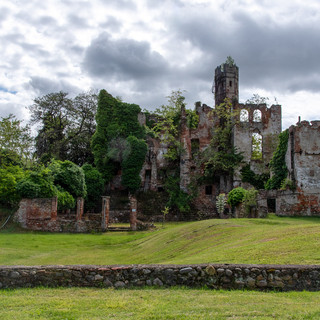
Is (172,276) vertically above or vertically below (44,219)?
above

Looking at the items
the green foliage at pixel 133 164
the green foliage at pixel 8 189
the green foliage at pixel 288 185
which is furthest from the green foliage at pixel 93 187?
the green foliage at pixel 288 185

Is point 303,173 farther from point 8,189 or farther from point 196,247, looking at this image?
point 8,189

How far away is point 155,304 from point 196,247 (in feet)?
27.5

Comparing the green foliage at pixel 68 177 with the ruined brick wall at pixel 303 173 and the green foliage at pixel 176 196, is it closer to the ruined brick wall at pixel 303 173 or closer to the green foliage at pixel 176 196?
the green foliage at pixel 176 196

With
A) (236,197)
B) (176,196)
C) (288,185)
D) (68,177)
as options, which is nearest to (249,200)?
(236,197)

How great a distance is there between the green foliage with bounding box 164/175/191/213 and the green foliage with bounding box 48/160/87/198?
9903 millimetres

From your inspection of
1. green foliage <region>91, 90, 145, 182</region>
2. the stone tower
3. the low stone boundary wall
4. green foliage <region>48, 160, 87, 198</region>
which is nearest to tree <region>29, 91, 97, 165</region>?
green foliage <region>91, 90, 145, 182</region>

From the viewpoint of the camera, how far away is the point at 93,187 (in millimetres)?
39594

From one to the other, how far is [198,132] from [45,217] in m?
22.4

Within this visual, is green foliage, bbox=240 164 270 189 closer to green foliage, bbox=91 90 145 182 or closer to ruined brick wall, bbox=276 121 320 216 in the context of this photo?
ruined brick wall, bbox=276 121 320 216

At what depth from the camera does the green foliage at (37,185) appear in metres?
28.5

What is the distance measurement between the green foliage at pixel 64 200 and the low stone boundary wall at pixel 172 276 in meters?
23.6

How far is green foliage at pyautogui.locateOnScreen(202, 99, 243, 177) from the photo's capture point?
40750 mm

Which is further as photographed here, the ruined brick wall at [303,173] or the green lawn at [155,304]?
the ruined brick wall at [303,173]
